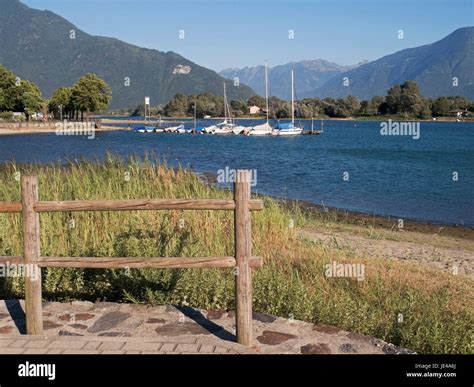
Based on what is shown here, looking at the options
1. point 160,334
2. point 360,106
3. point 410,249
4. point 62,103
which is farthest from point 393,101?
point 160,334

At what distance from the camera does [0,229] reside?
9.59 m

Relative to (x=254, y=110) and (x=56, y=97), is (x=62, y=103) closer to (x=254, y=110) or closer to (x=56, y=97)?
(x=56, y=97)

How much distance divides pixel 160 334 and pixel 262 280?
7.16ft

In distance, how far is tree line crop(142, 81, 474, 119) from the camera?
15400cm

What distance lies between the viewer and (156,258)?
18.9ft

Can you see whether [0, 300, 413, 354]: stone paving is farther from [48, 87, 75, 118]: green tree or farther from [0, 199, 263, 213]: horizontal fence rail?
[48, 87, 75, 118]: green tree

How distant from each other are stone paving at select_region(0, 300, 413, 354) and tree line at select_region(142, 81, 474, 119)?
439 feet

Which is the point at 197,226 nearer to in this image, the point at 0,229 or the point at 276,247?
the point at 276,247

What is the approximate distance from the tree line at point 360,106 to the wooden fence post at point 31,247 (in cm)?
13458

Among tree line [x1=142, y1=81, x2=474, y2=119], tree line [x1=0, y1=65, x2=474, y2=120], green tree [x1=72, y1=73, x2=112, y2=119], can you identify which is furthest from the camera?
tree line [x1=142, y1=81, x2=474, y2=119]

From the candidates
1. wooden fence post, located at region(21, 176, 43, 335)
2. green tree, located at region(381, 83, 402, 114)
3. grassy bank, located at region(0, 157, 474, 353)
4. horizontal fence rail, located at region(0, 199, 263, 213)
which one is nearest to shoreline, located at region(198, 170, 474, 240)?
grassy bank, located at region(0, 157, 474, 353)

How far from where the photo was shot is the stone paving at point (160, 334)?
18.2 ft

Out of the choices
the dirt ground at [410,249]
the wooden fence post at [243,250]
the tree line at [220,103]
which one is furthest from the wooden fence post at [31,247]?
Result: the tree line at [220,103]

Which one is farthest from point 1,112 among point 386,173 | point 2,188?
point 2,188
